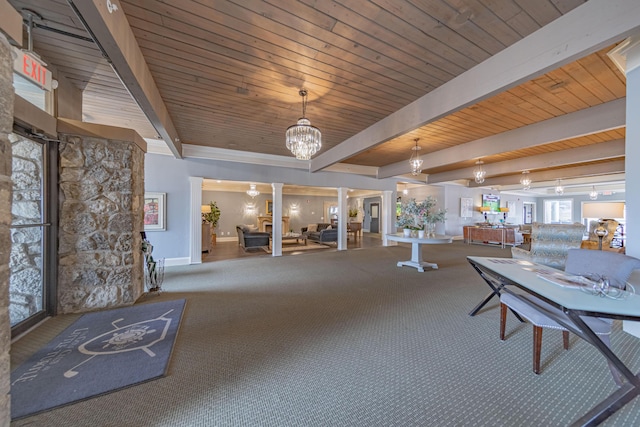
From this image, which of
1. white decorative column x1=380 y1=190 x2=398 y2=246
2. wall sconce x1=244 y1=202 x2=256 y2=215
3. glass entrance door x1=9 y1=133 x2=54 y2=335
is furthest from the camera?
wall sconce x1=244 y1=202 x2=256 y2=215

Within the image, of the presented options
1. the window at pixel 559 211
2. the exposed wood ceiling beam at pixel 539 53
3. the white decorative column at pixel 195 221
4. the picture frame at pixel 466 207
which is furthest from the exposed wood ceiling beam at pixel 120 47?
the window at pixel 559 211

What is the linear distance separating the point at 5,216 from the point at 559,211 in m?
18.3

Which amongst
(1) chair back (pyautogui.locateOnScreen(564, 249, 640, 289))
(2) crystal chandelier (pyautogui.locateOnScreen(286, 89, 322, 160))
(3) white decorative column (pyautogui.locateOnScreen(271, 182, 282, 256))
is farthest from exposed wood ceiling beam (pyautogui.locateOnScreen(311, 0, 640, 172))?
(3) white decorative column (pyautogui.locateOnScreen(271, 182, 282, 256))

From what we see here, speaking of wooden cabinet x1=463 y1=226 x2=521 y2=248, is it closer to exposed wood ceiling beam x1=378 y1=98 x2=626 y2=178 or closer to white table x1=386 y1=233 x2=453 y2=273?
exposed wood ceiling beam x1=378 y1=98 x2=626 y2=178

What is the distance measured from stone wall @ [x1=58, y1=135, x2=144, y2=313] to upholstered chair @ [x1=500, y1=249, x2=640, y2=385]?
13.7 ft

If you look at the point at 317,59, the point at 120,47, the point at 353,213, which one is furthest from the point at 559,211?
the point at 120,47

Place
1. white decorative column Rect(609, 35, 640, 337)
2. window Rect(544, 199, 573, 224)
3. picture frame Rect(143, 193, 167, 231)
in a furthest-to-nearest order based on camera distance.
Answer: window Rect(544, 199, 573, 224)
picture frame Rect(143, 193, 167, 231)
white decorative column Rect(609, 35, 640, 337)

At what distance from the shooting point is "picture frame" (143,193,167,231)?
5141 mm

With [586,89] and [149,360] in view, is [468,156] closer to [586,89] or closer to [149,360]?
[586,89]

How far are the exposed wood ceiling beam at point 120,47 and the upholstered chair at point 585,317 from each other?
3.50 m

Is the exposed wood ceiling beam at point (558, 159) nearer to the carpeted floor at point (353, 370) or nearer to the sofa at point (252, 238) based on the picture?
the carpeted floor at point (353, 370)

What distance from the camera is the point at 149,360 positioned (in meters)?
1.85

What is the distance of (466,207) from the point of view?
399 inches

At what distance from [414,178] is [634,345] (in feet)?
24.1
